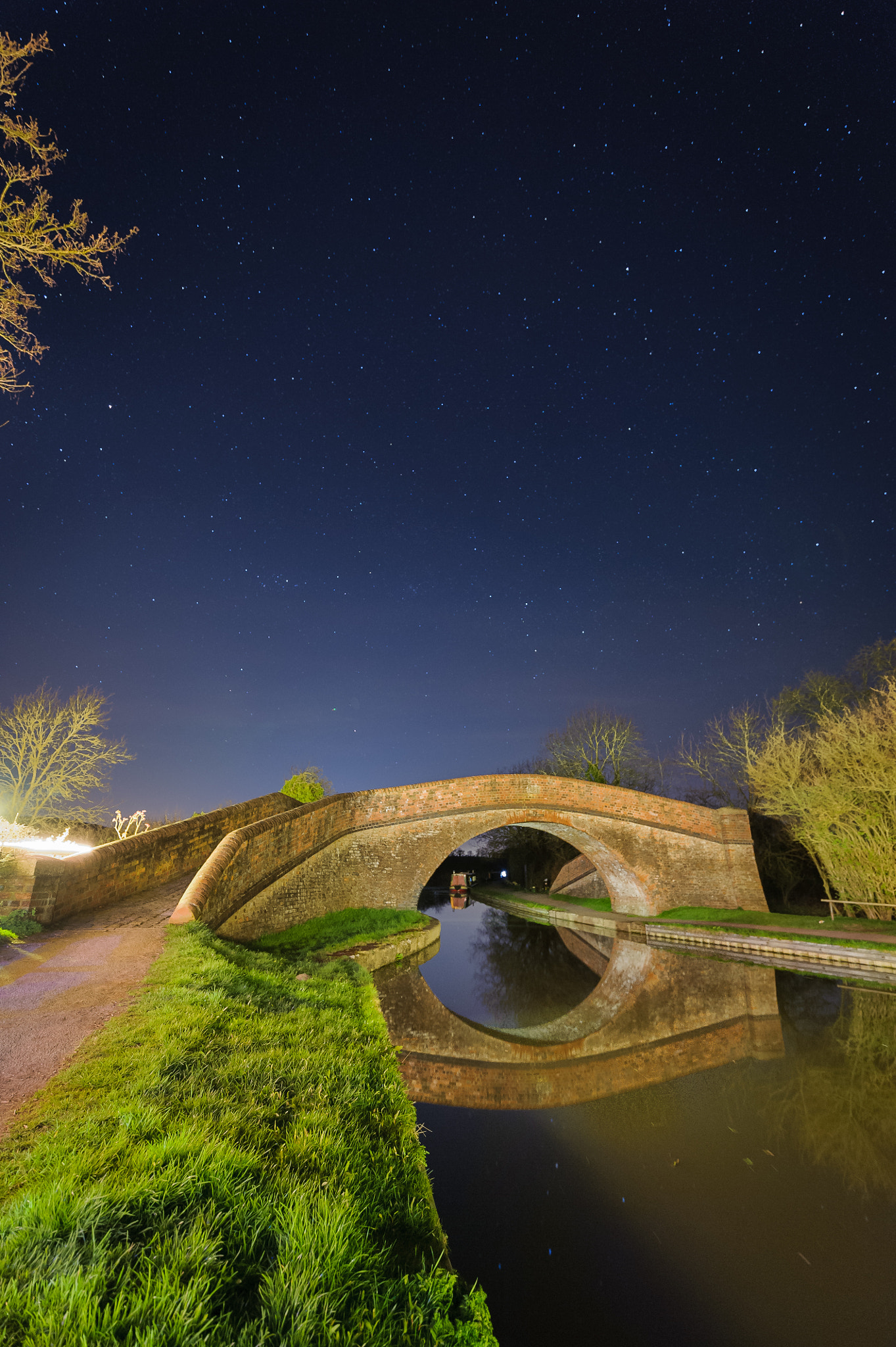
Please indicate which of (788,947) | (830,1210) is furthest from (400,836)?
(830,1210)

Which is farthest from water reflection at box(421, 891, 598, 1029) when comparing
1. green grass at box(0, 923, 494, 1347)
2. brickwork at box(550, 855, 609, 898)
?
green grass at box(0, 923, 494, 1347)

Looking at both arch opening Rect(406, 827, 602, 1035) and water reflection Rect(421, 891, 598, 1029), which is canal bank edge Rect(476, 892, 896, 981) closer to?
arch opening Rect(406, 827, 602, 1035)

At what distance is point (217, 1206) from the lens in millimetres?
2246

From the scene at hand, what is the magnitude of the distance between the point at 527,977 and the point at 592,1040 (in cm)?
551

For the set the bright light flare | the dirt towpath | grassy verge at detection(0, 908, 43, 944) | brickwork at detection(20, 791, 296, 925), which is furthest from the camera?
the bright light flare

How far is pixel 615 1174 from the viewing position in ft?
15.8

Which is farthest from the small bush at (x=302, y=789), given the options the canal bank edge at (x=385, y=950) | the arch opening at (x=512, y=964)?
the canal bank edge at (x=385, y=950)

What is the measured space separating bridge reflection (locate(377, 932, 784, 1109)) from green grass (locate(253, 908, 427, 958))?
1.29m

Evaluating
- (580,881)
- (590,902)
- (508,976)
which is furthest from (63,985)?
(580,881)

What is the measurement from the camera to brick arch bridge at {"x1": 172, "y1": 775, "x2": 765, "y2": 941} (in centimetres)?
1286

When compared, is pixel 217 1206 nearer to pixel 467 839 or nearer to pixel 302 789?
pixel 467 839

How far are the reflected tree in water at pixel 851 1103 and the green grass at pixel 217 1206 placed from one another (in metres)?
4.12

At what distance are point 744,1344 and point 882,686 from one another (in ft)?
72.1

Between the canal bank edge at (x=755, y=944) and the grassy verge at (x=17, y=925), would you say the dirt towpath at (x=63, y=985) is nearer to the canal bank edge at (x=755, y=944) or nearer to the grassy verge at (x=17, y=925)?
the grassy verge at (x=17, y=925)
